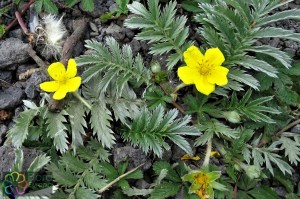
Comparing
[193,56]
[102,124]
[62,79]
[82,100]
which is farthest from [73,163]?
[193,56]

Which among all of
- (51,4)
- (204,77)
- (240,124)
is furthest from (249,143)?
(51,4)

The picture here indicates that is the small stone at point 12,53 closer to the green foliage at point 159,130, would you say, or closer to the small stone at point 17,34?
the small stone at point 17,34

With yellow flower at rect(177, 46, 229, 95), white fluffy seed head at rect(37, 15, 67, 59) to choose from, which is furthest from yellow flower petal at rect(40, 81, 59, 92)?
yellow flower at rect(177, 46, 229, 95)

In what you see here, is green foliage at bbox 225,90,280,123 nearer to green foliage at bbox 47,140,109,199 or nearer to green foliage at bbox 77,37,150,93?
green foliage at bbox 77,37,150,93

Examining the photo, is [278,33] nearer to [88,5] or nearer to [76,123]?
[88,5]

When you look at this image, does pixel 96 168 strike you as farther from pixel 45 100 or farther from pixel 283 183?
pixel 283 183

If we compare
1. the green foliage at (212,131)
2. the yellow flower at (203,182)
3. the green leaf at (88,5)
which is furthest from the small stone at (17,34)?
the yellow flower at (203,182)
